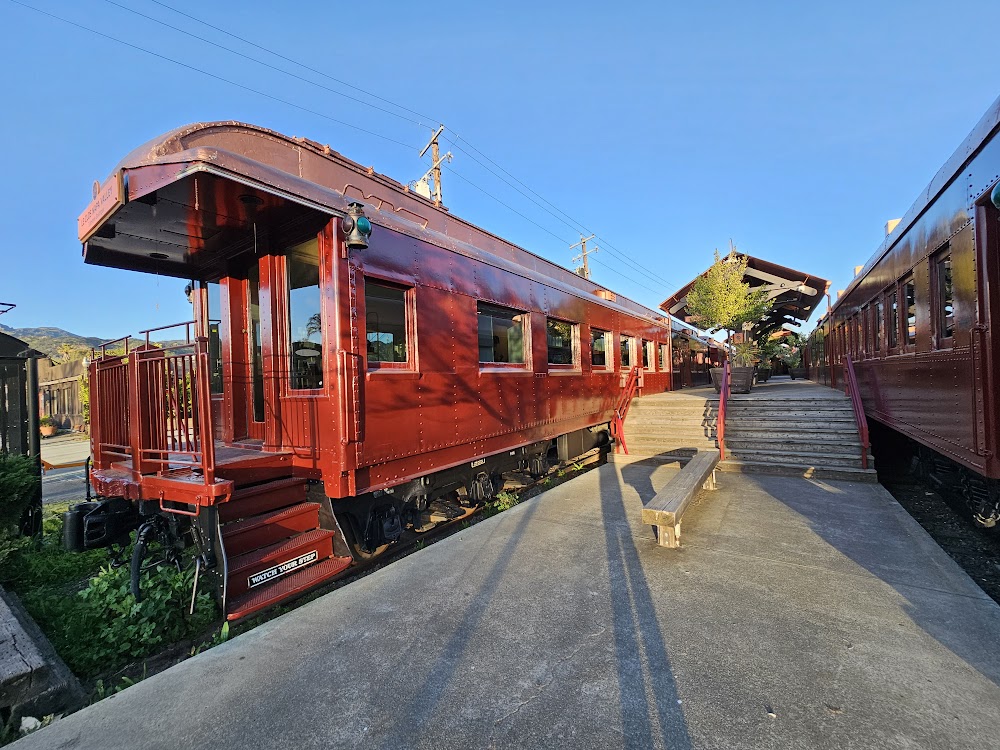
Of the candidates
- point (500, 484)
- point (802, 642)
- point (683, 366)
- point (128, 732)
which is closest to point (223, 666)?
point (128, 732)

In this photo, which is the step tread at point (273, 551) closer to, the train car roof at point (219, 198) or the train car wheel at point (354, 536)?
the train car wheel at point (354, 536)

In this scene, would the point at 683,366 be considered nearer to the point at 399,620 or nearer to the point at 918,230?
the point at 918,230

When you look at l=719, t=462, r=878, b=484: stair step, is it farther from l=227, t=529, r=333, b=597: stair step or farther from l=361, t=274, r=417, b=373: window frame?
l=227, t=529, r=333, b=597: stair step

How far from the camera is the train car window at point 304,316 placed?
3.90 meters

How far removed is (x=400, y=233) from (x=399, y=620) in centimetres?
314

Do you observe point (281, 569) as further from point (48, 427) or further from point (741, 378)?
point (48, 427)

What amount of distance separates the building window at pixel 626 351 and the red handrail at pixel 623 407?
0.65 feet

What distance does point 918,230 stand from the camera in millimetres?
4887

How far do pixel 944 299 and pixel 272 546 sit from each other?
21.1 feet

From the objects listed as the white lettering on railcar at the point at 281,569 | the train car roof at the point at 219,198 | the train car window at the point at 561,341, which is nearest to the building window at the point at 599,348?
the train car window at the point at 561,341

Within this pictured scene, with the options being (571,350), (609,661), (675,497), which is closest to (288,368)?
(609,661)

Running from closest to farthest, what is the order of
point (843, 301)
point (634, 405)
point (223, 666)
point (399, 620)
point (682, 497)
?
point (223, 666) → point (399, 620) → point (682, 497) → point (634, 405) → point (843, 301)

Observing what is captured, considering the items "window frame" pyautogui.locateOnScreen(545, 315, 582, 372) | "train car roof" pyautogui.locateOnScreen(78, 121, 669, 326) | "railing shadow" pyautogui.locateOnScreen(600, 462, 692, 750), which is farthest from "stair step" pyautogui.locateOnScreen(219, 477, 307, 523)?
"window frame" pyautogui.locateOnScreen(545, 315, 582, 372)

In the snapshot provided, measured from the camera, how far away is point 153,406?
3525mm
